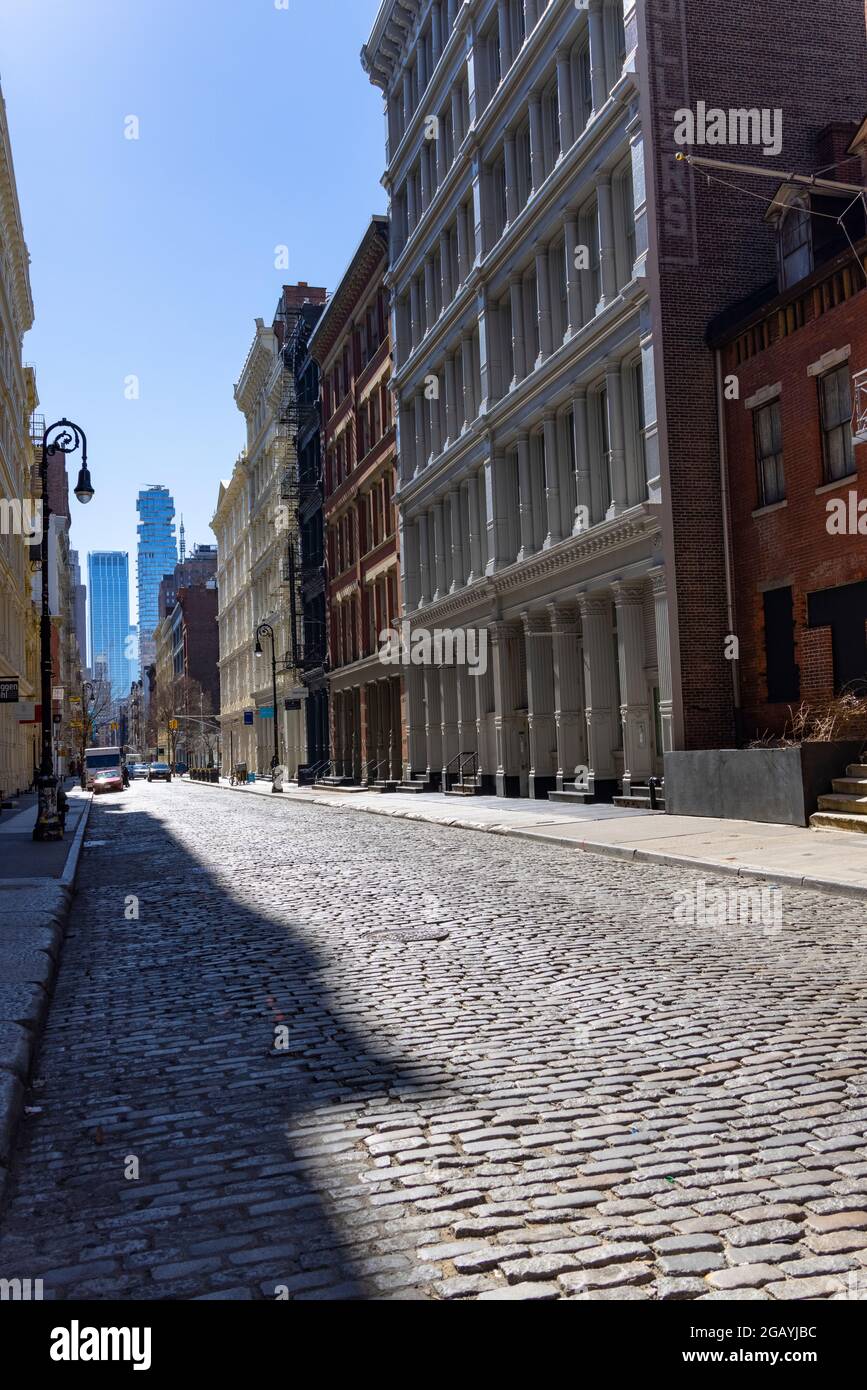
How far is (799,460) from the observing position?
2005 cm

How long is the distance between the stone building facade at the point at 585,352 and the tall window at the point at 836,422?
3.25m

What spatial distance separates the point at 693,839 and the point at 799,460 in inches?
289

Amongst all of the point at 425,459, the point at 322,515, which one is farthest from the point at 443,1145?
the point at 322,515

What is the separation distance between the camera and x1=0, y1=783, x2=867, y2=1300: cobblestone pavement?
3689 mm

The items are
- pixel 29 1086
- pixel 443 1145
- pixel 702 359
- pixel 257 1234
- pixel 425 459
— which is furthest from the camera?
pixel 425 459

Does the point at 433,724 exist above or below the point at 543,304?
below

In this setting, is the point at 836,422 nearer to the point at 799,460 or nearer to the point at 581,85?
the point at 799,460

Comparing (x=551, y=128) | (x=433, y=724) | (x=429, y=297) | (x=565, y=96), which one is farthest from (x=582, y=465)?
(x=429, y=297)

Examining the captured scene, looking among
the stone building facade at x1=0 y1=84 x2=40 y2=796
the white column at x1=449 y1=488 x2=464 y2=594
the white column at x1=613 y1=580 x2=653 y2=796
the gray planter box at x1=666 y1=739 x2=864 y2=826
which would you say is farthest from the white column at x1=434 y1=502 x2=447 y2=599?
the gray planter box at x1=666 y1=739 x2=864 y2=826

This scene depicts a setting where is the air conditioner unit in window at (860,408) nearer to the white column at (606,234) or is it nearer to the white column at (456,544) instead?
the white column at (606,234)

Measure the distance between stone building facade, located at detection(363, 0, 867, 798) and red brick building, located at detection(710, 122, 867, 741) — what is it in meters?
0.70

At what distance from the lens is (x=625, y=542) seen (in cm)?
2403
